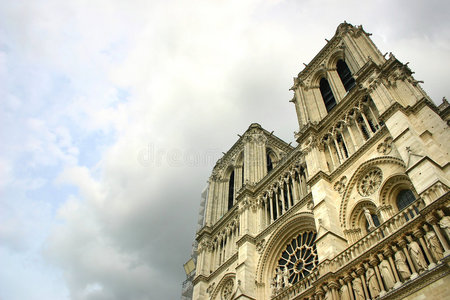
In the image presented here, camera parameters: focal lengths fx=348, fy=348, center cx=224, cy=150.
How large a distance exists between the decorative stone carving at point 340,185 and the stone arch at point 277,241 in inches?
100

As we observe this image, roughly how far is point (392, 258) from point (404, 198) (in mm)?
3663

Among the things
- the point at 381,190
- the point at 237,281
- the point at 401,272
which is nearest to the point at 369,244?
the point at 401,272

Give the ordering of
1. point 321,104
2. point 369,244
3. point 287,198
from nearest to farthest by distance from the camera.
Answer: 1. point 369,244
2. point 287,198
3. point 321,104

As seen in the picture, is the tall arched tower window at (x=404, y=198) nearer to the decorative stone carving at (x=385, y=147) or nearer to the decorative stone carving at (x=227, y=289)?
the decorative stone carving at (x=385, y=147)

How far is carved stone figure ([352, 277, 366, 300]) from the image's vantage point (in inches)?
460

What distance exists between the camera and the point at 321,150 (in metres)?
19.6

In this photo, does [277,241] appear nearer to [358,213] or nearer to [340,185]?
[340,185]

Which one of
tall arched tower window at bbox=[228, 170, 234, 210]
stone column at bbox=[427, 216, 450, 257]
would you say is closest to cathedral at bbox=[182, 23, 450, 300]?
stone column at bbox=[427, 216, 450, 257]

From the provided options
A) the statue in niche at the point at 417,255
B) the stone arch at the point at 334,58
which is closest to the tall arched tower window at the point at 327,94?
the stone arch at the point at 334,58

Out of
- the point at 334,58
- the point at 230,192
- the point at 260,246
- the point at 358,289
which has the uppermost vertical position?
the point at 334,58

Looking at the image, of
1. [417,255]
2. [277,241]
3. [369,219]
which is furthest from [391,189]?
[277,241]

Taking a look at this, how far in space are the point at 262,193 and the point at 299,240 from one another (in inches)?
204

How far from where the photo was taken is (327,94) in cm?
2505

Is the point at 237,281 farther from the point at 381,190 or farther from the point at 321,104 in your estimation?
the point at 321,104
